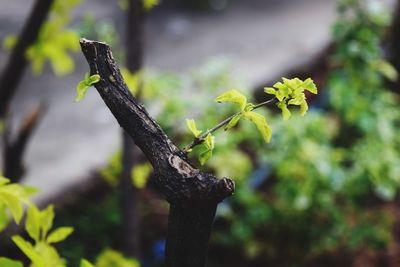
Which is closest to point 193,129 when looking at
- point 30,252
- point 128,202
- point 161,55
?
point 30,252

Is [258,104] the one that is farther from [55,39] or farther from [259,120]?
[55,39]

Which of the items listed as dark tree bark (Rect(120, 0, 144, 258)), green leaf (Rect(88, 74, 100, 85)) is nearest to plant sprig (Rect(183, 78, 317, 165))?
green leaf (Rect(88, 74, 100, 85))

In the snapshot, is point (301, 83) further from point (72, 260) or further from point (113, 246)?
point (113, 246)

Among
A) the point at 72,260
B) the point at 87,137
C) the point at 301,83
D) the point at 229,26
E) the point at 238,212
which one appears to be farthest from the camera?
the point at 229,26

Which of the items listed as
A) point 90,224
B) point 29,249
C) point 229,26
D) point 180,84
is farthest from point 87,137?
point 29,249

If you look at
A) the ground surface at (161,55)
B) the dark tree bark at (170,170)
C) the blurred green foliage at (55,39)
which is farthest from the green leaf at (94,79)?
the ground surface at (161,55)

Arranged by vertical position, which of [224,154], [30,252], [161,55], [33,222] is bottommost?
[30,252]
